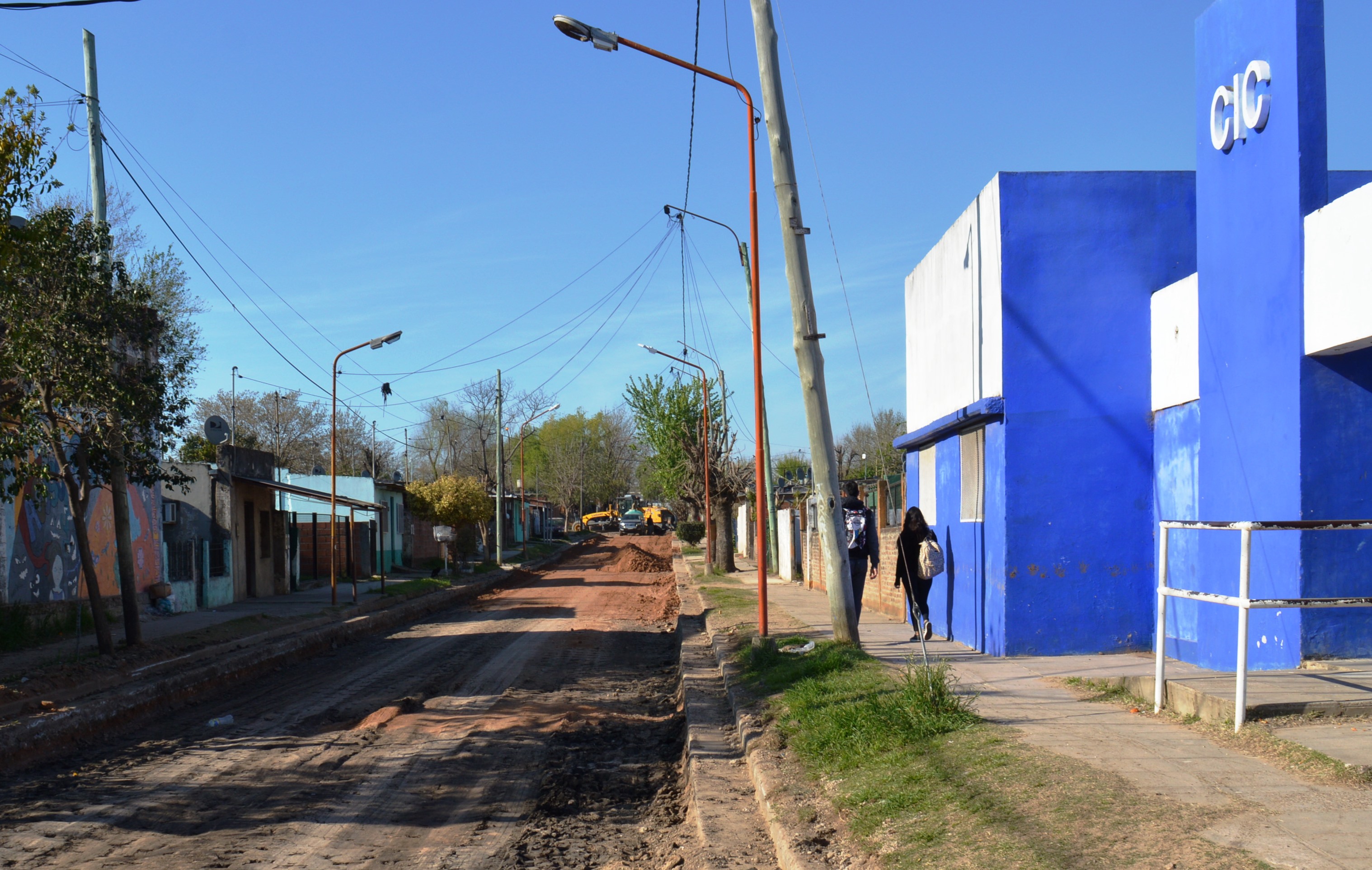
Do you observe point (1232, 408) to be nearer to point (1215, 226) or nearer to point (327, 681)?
point (1215, 226)

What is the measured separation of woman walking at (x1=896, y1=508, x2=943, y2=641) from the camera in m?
12.1

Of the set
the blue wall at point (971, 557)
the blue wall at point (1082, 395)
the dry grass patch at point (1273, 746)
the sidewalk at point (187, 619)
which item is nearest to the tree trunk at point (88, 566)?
the sidewalk at point (187, 619)

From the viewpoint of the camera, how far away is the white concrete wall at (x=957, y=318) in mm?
10812

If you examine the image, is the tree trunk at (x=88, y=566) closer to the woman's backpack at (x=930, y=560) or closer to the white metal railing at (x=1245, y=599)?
the woman's backpack at (x=930, y=560)

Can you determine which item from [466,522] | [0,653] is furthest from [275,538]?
[0,653]

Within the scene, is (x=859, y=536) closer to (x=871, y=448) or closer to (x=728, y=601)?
(x=728, y=601)

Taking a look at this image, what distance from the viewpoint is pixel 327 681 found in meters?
12.5

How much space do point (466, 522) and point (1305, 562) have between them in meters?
33.9

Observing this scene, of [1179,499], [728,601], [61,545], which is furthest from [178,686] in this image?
[728,601]

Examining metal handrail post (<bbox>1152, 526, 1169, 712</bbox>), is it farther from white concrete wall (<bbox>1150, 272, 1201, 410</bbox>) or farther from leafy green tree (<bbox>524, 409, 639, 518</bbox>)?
leafy green tree (<bbox>524, 409, 639, 518</bbox>)

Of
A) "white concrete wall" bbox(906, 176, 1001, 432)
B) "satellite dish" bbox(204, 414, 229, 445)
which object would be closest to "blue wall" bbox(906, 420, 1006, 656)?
"white concrete wall" bbox(906, 176, 1001, 432)

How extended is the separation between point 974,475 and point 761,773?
617 centimetres

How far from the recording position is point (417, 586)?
30266mm

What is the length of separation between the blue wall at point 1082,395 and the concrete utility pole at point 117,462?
→ 11.1 meters
